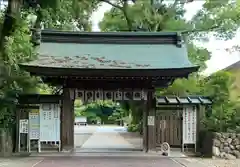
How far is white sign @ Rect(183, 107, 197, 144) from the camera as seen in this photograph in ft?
54.8

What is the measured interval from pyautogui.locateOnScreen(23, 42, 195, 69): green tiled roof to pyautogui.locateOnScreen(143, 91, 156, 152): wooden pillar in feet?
5.01

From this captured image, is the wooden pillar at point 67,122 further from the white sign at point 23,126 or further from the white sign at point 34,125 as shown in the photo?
the white sign at point 23,126

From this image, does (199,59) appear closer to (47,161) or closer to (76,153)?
(76,153)

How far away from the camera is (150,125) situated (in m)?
16.5

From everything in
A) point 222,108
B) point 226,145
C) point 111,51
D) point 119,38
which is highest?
point 119,38

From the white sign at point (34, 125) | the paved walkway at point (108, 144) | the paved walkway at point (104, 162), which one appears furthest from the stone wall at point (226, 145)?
the white sign at point (34, 125)

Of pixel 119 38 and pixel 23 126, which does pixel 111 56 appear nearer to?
pixel 119 38

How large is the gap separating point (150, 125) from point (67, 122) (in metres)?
3.40

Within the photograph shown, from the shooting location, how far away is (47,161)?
13.5m

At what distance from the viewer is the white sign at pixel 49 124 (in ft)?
53.0

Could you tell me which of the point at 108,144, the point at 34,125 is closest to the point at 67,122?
the point at 34,125

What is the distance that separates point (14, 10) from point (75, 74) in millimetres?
9002

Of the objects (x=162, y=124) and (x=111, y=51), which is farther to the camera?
(x=111, y=51)

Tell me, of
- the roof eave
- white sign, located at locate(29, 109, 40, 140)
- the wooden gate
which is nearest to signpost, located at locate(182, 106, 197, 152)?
the wooden gate
